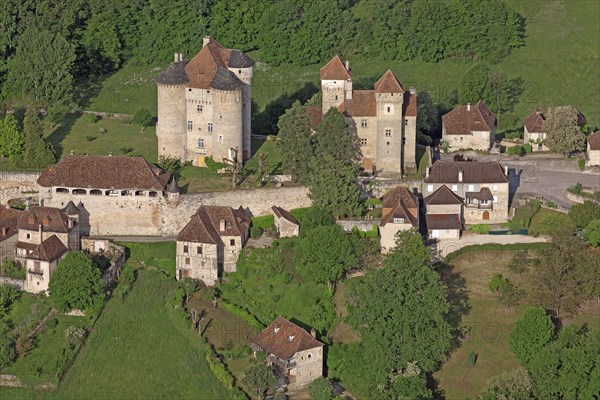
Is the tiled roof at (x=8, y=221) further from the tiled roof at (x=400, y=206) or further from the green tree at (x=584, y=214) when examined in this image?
the green tree at (x=584, y=214)

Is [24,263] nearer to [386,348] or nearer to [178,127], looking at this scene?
[178,127]

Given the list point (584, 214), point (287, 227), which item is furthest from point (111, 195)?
point (584, 214)

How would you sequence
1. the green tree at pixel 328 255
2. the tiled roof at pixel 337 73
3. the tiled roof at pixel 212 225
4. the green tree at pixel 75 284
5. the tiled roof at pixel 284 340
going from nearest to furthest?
the tiled roof at pixel 284 340 < the green tree at pixel 75 284 < the green tree at pixel 328 255 < the tiled roof at pixel 212 225 < the tiled roof at pixel 337 73

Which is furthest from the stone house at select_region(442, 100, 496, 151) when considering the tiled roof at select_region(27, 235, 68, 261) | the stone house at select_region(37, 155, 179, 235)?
the tiled roof at select_region(27, 235, 68, 261)

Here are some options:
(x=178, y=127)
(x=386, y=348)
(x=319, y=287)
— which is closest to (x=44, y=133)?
(x=178, y=127)

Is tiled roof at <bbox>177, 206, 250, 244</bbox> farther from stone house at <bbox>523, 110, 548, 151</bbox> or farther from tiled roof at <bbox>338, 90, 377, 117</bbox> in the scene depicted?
stone house at <bbox>523, 110, 548, 151</bbox>

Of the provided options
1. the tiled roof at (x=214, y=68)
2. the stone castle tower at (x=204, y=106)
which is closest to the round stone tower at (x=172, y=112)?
the stone castle tower at (x=204, y=106)
